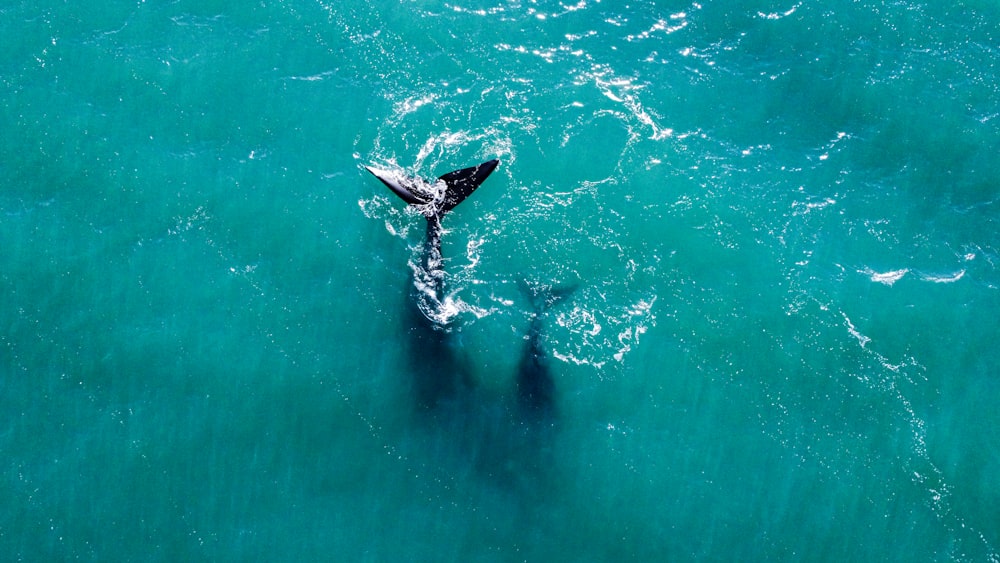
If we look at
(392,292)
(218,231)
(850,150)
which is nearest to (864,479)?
(850,150)

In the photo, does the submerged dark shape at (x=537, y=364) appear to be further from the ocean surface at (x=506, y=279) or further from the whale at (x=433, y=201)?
the whale at (x=433, y=201)

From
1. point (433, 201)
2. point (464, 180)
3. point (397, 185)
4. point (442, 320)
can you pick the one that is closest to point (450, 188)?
point (464, 180)

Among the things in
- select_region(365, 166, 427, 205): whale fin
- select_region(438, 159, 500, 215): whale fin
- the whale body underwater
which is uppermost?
select_region(438, 159, 500, 215): whale fin

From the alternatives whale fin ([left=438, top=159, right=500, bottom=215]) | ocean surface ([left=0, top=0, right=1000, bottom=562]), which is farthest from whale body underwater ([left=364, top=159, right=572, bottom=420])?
ocean surface ([left=0, top=0, right=1000, bottom=562])

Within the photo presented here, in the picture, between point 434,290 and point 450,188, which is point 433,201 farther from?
point 434,290

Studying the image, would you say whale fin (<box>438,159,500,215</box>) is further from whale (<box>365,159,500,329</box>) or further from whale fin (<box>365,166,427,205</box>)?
whale fin (<box>365,166,427,205</box>)

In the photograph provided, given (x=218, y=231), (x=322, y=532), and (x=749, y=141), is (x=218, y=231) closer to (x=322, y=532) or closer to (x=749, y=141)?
(x=322, y=532)
